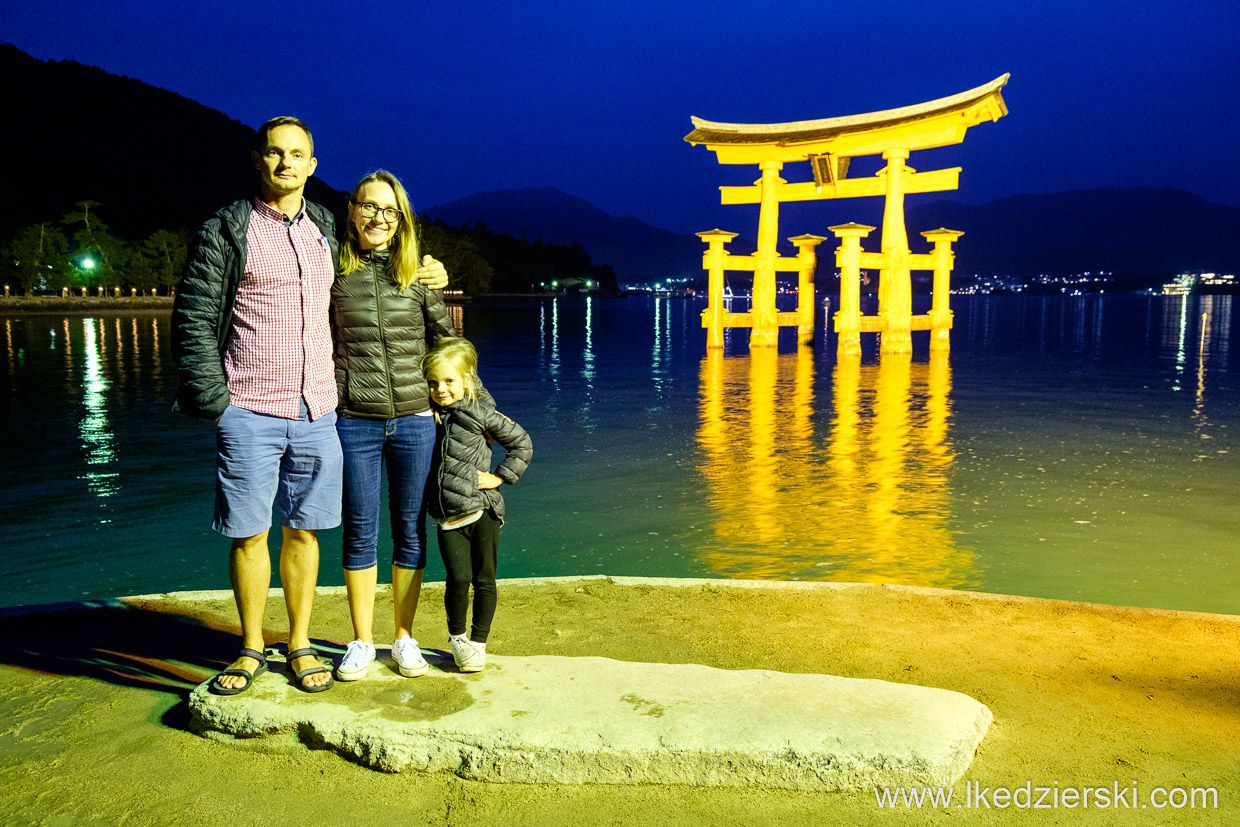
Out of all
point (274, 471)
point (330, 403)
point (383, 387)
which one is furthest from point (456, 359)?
point (274, 471)

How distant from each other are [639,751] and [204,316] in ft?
7.32

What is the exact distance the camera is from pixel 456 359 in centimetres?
354

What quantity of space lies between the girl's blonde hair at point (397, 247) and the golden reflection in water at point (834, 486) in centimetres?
371

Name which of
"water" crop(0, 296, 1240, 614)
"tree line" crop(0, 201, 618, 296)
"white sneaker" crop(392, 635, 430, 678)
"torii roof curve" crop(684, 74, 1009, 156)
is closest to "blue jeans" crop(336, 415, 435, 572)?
"white sneaker" crop(392, 635, 430, 678)

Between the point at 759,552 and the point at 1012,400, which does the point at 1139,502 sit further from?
the point at 1012,400

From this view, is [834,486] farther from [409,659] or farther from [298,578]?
[298,578]

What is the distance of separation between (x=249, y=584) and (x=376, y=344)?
1.09 metres

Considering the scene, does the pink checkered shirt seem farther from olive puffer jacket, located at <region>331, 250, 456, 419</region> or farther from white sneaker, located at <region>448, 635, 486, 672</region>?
white sneaker, located at <region>448, 635, 486, 672</region>

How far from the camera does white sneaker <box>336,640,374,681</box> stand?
11.4ft

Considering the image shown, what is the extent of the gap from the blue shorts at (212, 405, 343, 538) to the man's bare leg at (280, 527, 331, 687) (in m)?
0.08

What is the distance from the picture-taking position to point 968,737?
303 centimetres

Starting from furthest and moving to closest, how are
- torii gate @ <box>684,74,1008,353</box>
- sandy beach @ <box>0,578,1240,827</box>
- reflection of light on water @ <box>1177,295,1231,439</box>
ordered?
torii gate @ <box>684,74,1008,353</box>, reflection of light on water @ <box>1177,295,1231,439</box>, sandy beach @ <box>0,578,1240,827</box>

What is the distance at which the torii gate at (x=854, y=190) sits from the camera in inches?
885

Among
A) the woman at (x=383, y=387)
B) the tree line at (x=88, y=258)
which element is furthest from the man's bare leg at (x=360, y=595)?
the tree line at (x=88, y=258)
